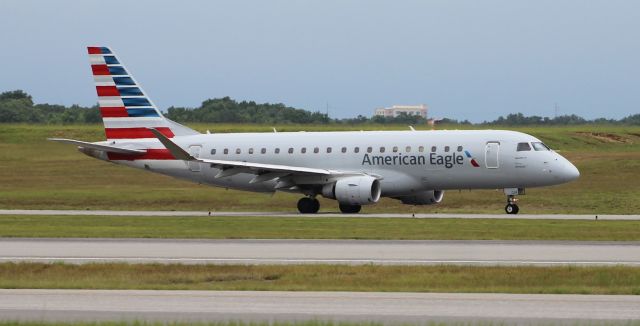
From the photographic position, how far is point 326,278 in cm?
2356

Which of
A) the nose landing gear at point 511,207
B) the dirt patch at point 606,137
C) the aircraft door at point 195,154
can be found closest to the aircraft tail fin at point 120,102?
the aircraft door at point 195,154

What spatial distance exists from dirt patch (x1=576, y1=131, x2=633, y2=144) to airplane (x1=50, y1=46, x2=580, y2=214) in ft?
146

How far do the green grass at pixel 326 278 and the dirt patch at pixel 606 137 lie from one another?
7171 cm

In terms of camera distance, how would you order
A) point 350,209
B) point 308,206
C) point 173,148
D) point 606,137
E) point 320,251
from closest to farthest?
point 320,251, point 173,148, point 350,209, point 308,206, point 606,137

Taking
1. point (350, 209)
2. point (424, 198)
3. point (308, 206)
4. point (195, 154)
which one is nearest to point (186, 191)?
point (195, 154)

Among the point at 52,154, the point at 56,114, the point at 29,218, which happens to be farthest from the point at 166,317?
the point at 56,114

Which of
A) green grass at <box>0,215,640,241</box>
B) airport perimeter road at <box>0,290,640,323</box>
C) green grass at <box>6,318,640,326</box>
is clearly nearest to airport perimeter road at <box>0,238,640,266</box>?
green grass at <box>0,215,640,241</box>

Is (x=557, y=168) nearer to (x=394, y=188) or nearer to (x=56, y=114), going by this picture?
(x=394, y=188)

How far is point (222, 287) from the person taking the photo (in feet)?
72.4

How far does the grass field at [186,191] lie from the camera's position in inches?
2191

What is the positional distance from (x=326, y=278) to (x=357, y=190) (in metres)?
26.1

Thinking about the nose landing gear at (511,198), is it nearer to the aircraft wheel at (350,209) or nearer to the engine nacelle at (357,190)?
the engine nacelle at (357,190)

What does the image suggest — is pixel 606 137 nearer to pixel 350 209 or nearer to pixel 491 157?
pixel 350 209

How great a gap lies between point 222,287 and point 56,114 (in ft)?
409
